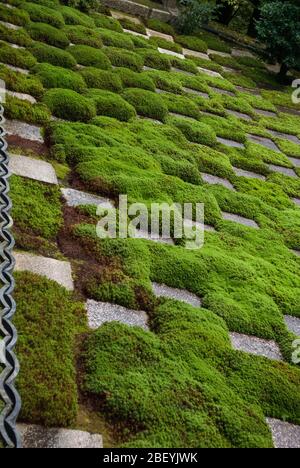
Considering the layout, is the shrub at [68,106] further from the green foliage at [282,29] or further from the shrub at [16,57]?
the green foliage at [282,29]

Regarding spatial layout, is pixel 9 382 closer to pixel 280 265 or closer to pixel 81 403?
pixel 81 403

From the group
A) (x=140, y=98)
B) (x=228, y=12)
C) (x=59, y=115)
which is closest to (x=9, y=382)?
(x=59, y=115)

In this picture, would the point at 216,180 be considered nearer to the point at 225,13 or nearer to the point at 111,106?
the point at 111,106

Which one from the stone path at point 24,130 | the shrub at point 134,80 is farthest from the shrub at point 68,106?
the shrub at point 134,80

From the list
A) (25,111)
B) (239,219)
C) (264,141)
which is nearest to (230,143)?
(264,141)
